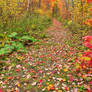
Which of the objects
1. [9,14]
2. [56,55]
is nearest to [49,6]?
[9,14]

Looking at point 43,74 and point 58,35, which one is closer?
point 43,74

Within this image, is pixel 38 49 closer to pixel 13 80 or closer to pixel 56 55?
pixel 56 55

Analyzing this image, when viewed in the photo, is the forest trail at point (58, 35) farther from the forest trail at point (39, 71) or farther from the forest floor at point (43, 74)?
the forest floor at point (43, 74)

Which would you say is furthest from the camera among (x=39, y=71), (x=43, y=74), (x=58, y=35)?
(x=58, y=35)

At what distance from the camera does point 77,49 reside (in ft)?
19.2

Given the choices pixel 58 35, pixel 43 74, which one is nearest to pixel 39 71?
pixel 43 74

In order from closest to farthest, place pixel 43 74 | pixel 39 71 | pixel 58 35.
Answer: pixel 43 74, pixel 39 71, pixel 58 35

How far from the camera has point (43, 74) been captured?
4184 mm

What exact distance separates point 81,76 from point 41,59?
226cm

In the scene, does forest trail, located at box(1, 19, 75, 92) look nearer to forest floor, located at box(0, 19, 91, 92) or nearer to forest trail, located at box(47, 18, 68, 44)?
forest floor, located at box(0, 19, 91, 92)

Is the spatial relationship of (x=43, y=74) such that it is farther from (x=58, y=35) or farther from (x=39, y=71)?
(x=58, y=35)

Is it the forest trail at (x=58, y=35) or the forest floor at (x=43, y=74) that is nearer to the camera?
the forest floor at (x=43, y=74)

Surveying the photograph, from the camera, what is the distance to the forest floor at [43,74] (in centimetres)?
342

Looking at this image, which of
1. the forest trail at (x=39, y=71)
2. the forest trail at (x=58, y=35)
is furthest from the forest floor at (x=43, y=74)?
the forest trail at (x=58, y=35)
